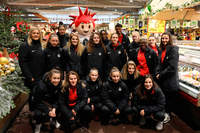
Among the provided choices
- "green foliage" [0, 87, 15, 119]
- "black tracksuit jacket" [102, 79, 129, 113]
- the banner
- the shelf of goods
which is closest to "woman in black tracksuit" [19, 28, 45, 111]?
"green foliage" [0, 87, 15, 119]

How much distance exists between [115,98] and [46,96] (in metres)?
1.05

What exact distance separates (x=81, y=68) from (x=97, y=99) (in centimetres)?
59

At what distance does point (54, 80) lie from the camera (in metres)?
2.42

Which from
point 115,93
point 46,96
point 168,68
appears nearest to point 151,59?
point 168,68

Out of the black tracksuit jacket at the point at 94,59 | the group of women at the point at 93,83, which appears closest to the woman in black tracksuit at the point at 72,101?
the group of women at the point at 93,83

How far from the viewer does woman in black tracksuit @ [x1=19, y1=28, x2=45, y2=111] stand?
2570 millimetres

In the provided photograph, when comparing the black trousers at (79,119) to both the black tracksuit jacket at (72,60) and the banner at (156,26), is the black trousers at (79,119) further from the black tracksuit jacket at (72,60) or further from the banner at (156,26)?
the banner at (156,26)

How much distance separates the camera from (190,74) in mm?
2879

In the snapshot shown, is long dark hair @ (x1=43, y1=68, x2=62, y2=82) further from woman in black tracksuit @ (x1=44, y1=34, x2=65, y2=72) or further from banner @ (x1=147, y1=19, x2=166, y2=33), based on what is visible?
banner @ (x1=147, y1=19, x2=166, y2=33)

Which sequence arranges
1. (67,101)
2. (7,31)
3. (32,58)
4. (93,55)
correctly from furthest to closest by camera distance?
(7,31)
(93,55)
(32,58)
(67,101)

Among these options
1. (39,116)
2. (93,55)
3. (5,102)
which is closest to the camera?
(5,102)

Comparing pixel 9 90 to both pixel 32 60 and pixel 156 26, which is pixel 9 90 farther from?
pixel 156 26

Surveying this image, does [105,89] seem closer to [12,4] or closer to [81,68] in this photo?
[81,68]

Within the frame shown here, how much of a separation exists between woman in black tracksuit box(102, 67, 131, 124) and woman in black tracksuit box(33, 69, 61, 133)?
2.42 ft
